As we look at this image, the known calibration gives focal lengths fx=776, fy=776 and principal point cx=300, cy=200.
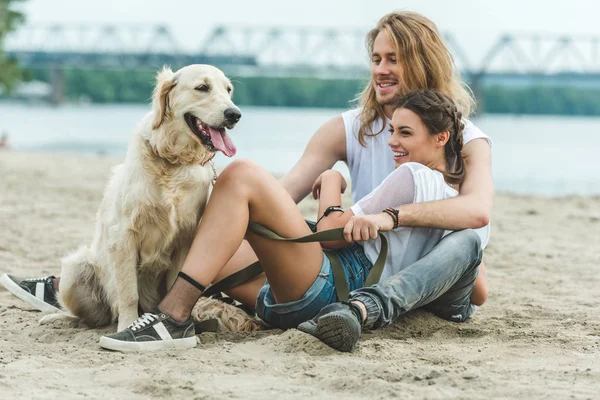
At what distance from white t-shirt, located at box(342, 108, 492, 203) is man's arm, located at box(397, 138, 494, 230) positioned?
467 millimetres

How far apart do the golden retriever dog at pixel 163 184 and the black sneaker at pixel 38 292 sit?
0.62m

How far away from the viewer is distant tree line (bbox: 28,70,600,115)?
62406 mm

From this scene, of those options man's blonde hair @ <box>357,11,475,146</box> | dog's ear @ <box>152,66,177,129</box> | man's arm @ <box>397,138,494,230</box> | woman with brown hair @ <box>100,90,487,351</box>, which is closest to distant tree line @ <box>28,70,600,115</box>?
man's blonde hair @ <box>357,11,475,146</box>

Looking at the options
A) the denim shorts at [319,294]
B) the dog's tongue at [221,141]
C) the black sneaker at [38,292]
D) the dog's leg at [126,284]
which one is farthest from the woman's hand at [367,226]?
the black sneaker at [38,292]

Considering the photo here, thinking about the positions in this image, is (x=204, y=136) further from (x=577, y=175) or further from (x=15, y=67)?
(x=15, y=67)

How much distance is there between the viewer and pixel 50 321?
12.7ft

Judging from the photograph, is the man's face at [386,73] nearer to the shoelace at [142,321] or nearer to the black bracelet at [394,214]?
the black bracelet at [394,214]

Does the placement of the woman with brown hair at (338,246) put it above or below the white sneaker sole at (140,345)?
above

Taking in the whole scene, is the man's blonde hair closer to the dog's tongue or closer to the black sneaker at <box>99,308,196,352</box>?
the dog's tongue

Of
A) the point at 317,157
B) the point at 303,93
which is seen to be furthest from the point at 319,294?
the point at 303,93

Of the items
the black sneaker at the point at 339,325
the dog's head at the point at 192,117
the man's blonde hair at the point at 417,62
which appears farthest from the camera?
the man's blonde hair at the point at 417,62

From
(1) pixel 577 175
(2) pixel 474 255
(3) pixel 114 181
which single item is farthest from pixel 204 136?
(1) pixel 577 175

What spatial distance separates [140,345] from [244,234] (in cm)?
63

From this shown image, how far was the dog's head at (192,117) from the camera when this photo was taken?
350cm
